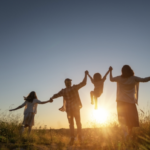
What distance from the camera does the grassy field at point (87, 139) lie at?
4.79 m

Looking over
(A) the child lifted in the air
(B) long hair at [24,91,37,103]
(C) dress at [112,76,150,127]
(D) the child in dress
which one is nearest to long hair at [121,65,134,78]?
(C) dress at [112,76,150,127]

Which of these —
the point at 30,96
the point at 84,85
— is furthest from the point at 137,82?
the point at 30,96

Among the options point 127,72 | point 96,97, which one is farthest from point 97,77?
point 127,72

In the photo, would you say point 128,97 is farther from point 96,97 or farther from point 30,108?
point 30,108

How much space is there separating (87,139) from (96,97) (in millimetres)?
1658

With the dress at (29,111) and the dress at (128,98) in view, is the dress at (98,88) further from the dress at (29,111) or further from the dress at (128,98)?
the dress at (29,111)

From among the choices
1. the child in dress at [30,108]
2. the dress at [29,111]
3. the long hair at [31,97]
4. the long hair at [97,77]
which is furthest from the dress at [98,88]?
the long hair at [31,97]

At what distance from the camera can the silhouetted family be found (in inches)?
213

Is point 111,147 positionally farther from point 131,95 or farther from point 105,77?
point 105,77

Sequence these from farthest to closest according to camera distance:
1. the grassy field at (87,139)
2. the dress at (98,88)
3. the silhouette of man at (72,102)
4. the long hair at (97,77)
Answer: the long hair at (97,77) < the dress at (98,88) < the silhouette of man at (72,102) < the grassy field at (87,139)

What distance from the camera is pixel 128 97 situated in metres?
5.48

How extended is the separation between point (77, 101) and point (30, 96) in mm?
2482

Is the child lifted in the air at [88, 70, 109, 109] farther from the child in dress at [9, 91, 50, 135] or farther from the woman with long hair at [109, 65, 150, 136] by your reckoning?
the child in dress at [9, 91, 50, 135]

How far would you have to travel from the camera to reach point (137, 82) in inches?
224
